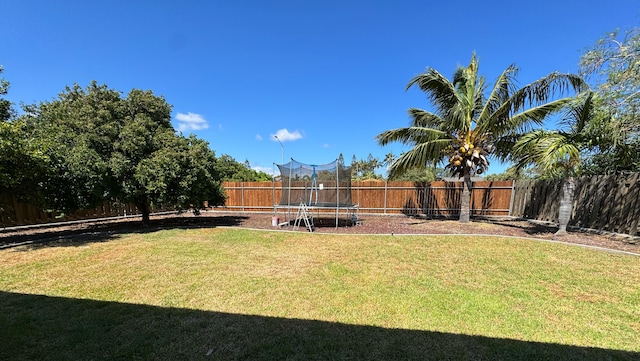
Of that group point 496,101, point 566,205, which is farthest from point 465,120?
point 566,205

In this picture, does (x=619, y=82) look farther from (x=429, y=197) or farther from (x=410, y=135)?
(x=429, y=197)

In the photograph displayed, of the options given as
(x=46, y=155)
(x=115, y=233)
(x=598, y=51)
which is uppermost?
(x=598, y=51)

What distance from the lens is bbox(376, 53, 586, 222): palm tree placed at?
941 cm

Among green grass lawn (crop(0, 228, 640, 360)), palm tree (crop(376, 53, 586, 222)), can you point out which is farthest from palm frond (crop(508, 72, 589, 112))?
green grass lawn (crop(0, 228, 640, 360))

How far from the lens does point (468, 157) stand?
411 inches

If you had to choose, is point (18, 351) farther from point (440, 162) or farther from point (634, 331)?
point (440, 162)

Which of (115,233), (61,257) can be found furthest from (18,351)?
(115,233)

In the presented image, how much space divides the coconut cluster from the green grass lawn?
4773mm

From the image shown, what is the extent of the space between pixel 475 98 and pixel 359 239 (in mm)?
7466

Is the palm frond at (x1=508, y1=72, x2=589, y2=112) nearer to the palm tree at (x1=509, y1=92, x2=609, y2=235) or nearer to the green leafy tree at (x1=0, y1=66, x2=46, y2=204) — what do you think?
the palm tree at (x1=509, y1=92, x2=609, y2=235)

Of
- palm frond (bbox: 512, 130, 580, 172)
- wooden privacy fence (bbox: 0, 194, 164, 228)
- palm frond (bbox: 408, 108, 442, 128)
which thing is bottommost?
wooden privacy fence (bbox: 0, 194, 164, 228)

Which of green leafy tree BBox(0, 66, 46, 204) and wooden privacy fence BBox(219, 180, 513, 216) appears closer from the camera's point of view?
green leafy tree BBox(0, 66, 46, 204)

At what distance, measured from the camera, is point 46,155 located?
6957 millimetres

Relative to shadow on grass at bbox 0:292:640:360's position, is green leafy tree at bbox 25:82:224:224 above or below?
above
